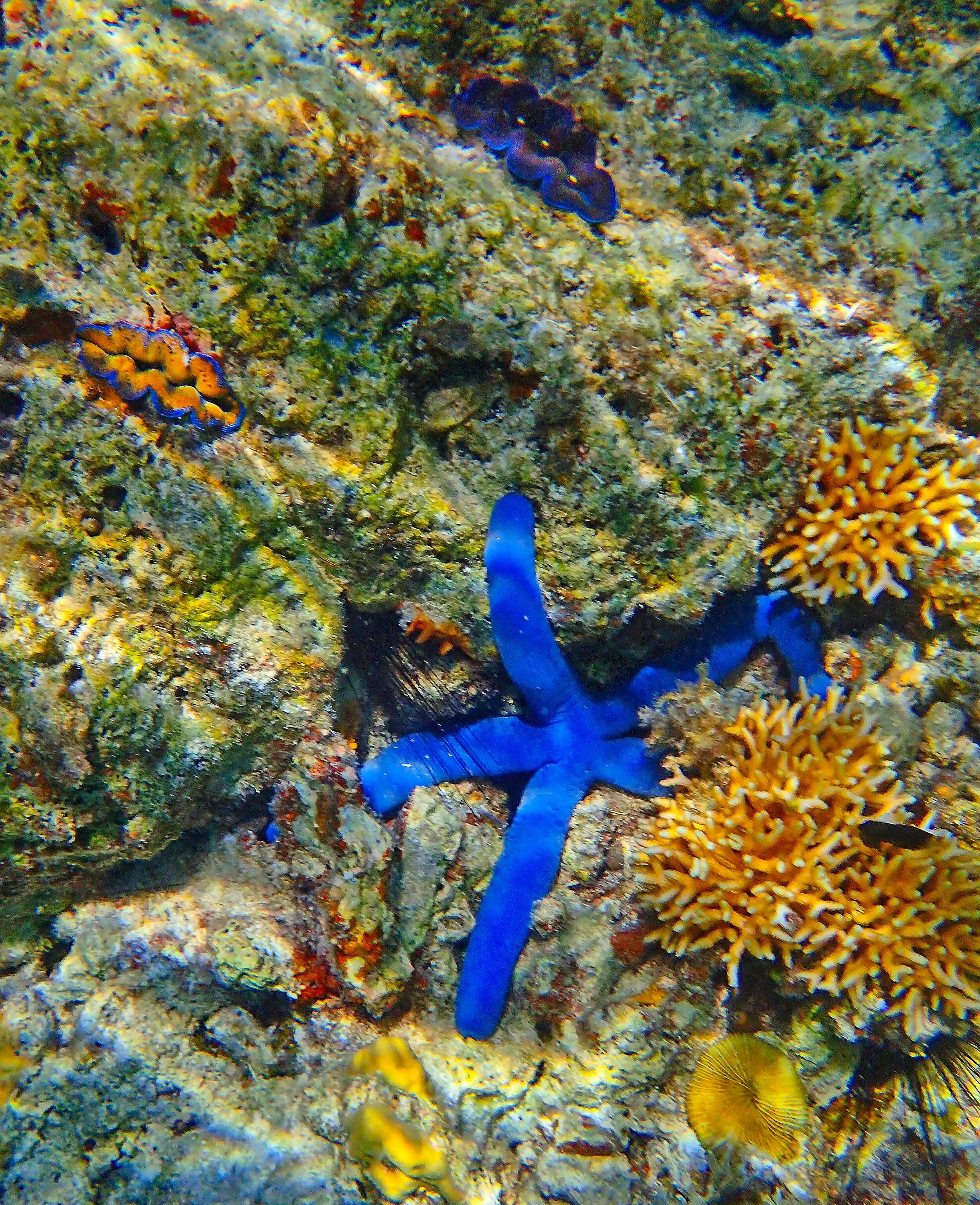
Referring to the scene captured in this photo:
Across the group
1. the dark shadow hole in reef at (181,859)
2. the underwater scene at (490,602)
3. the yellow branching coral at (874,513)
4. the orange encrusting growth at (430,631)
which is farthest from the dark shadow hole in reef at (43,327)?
the yellow branching coral at (874,513)

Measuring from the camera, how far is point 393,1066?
2.45 meters

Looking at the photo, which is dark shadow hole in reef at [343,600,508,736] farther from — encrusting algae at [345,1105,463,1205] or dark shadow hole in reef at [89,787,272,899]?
encrusting algae at [345,1105,463,1205]

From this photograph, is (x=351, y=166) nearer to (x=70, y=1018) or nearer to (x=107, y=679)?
(x=107, y=679)

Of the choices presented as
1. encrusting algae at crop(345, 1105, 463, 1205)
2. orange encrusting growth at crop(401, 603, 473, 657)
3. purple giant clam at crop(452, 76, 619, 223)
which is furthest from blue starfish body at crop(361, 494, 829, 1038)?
purple giant clam at crop(452, 76, 619, 223)

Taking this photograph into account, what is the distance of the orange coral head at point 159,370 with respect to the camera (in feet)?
7.05

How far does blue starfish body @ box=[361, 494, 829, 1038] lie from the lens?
270cm

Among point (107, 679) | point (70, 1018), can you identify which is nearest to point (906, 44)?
point (107, 679)

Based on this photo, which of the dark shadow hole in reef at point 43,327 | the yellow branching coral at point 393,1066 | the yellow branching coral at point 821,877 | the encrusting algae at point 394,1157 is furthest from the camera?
the yellow branching coral at point 821,877

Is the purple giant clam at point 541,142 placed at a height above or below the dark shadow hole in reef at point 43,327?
above

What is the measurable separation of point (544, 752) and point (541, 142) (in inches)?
99.8

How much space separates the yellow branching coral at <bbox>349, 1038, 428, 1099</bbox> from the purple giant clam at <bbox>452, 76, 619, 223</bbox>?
10.8 ft

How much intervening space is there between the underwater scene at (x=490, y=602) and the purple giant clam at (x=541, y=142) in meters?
0.02

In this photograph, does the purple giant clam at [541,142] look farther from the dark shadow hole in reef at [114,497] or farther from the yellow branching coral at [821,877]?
the yellow branching coral at [821,877]

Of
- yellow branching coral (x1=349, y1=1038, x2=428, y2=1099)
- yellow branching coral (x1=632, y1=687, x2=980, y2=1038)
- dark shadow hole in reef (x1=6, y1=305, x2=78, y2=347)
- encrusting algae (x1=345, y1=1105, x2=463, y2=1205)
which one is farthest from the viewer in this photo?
yellow branching coral (x1=632, y1=687, x2=980, y2=1038)
